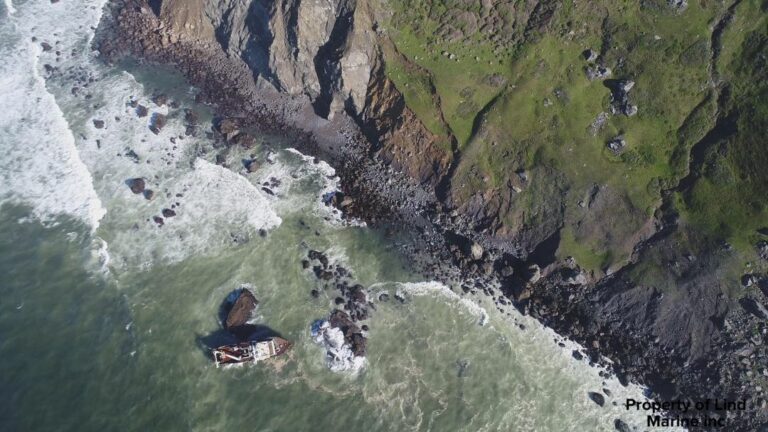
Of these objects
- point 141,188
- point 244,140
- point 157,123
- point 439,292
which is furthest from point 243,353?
point 157,123

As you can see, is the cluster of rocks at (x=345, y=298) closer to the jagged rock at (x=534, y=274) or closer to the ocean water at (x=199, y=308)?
the ocean water at (x=199, y=308)

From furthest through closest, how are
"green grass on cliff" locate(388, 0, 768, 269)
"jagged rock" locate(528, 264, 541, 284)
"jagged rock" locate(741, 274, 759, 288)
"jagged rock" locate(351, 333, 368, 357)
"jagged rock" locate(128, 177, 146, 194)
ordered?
1. "jagged rock" locate(128, 177, 146, 194)
2. "green grass on cliff" locate(388, 0, 768, 269)
3. "jagged rock" locate(528, 264, 541, 284)
4. "jagged rock" locate(351, 333, 368, 357)
5. "jagged rock" locate(741, 274, 759, 288)

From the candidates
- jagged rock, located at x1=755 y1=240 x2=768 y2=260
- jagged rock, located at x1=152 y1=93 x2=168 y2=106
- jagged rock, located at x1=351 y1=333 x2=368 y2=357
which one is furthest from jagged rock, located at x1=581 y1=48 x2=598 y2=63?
jagged rock, located at x1=152 y1=93 x2=168 y2=106

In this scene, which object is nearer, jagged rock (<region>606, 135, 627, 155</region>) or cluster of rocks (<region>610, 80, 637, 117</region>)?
jagged rock (<region>606, 135, 627, 155</region>)

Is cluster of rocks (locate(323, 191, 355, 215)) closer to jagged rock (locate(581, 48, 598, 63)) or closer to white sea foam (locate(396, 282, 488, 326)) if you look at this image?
white sea foam (locate(396, 282, 488, 326))

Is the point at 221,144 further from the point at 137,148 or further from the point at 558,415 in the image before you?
the point at 558,415

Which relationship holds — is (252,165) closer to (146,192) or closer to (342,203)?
(342,203)
